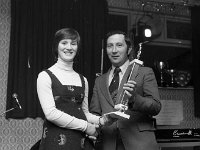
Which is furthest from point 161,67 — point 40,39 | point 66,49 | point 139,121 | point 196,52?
point 66,49

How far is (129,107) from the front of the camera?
1668 millimetres

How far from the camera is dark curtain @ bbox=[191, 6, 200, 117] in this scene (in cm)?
387

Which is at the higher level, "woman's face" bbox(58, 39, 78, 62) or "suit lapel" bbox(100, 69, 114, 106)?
"woman's face" bbox(58, 39, 78, 62)

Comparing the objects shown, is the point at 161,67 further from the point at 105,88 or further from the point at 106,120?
the point at 106,120

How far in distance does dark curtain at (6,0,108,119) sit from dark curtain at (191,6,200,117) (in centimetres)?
136

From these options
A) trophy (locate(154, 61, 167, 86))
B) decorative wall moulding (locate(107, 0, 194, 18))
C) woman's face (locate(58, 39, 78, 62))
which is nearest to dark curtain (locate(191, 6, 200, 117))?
decorative wall moulding (locate(107, 0, 194, 18))

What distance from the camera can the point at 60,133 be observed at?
5.07 feet

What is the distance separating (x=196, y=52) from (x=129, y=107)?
259 cm

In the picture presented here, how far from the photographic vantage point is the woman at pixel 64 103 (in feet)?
5.02

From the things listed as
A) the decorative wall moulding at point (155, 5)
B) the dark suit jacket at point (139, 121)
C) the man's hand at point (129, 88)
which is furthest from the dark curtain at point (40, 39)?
the man's hand at point (129, 88)

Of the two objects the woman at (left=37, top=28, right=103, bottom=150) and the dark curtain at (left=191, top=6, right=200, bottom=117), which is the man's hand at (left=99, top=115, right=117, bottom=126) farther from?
the dark curtain at (left=191, top=6, right=200, bottom=117)

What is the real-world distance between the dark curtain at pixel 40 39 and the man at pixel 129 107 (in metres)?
1.39

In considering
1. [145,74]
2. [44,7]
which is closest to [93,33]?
[44,7]

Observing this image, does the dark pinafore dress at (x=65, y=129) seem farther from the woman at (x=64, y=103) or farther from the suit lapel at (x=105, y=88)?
the suit lapel at (x=105, y=88)
